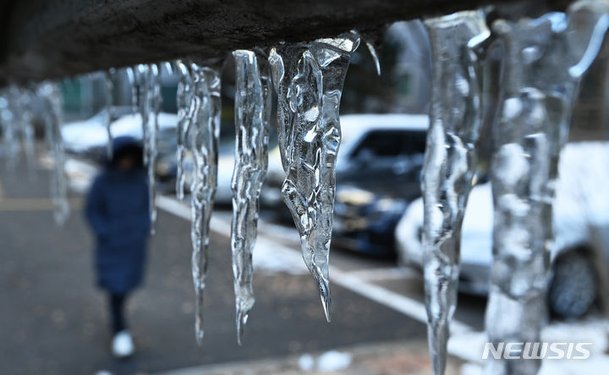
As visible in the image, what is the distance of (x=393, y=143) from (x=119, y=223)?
6529 millimetres

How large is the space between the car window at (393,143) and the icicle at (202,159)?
8.99 m

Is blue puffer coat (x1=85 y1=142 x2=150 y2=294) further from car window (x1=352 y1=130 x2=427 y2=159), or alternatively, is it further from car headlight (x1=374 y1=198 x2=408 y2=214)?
car window (x1=352 y1=130 x2=427 y2=159)

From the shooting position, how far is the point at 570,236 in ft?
16.9

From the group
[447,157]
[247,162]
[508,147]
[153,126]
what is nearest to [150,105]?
[153,126]

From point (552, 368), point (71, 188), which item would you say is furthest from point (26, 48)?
point (71, 188)

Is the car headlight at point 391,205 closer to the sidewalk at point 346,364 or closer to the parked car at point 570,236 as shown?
the parked car at point 570,236

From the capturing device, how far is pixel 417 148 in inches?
424

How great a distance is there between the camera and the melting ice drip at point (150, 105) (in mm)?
1927

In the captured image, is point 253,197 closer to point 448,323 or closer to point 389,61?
point 448,323

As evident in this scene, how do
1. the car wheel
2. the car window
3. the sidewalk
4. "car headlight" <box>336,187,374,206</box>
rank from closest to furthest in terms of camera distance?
the sidewalk → the car wheel → "car headlight" <box>336,187,374,206</box> → the car window

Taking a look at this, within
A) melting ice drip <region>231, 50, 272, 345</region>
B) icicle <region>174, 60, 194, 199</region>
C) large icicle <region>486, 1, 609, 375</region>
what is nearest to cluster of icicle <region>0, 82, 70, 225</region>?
icicle <region>174, 60, 194, 199</region>

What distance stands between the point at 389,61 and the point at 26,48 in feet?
53.2

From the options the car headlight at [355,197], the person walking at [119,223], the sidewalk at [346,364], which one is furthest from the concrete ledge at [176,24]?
the car headlight at [355,197]

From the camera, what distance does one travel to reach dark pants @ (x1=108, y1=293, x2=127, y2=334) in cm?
506
